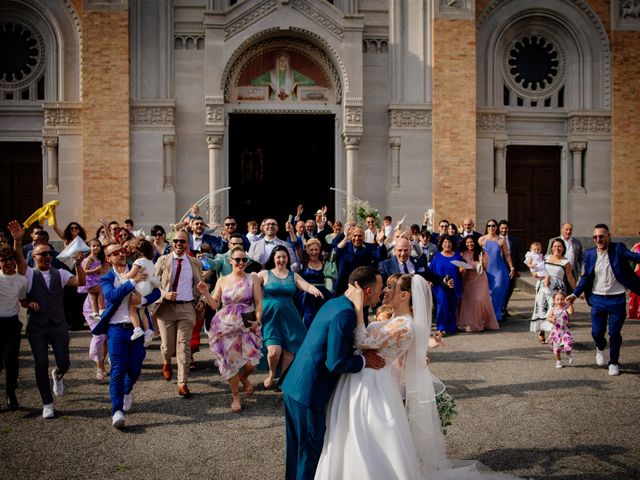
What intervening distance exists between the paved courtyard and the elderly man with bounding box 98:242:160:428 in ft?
0.95

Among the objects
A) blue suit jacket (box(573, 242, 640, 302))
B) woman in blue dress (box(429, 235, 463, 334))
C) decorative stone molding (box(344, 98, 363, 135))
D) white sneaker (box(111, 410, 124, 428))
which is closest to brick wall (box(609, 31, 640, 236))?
decorative stone molding (box(344, 98, 363, 135))

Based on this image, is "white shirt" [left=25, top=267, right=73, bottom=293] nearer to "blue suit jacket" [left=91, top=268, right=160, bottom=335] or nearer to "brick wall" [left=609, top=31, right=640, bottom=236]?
"blue suit jacket" [left=91, top=268, right=160, bottom=335]

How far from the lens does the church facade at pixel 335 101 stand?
67.5ft

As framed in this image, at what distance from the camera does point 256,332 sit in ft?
27.1

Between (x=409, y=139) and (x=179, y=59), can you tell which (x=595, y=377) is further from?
(x=179, y=59)

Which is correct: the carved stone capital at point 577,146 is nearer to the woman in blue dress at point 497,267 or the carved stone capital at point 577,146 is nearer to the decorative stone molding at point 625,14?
the decorative stone molding at point 625,14

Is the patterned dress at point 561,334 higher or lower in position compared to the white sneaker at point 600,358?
higher

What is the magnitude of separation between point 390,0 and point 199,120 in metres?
7.00

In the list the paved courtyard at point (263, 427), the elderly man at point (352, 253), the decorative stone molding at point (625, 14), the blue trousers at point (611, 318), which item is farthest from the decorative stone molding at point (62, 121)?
the decorative stone molding at point (625, 14)

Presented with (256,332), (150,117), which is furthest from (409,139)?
(256,332)

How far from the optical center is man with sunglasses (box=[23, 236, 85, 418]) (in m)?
7.76

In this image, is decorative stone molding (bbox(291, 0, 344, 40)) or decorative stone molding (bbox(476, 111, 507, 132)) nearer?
decorative stone molding (bbox(291, 0, 344, 40))

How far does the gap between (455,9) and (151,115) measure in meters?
9.84

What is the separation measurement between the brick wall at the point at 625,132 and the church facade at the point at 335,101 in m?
0.05
